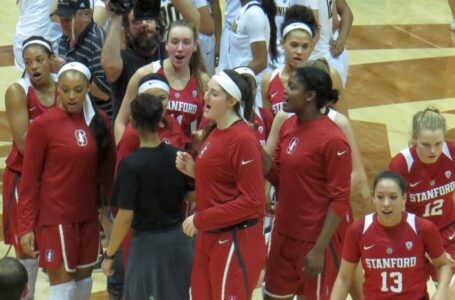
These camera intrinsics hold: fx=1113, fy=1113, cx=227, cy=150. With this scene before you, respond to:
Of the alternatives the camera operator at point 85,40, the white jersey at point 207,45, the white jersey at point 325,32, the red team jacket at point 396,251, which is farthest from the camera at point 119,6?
the red team jacket at point 396,251

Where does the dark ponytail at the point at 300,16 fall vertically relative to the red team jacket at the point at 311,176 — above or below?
above

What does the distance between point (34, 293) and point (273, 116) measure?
5.95 feet

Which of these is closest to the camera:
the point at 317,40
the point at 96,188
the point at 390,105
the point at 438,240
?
the point at 438,240

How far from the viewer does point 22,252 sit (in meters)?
6.27

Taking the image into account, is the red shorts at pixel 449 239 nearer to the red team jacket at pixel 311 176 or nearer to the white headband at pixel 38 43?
the red team jacket at pixel 311 176

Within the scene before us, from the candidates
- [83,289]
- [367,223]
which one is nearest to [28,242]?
[83,289]

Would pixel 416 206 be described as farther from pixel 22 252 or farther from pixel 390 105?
pixel 390 105

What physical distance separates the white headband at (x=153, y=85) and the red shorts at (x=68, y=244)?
0.78m

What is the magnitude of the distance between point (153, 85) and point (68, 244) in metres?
0.97

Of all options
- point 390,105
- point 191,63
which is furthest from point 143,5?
point 390,105

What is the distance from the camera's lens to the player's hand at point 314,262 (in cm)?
557

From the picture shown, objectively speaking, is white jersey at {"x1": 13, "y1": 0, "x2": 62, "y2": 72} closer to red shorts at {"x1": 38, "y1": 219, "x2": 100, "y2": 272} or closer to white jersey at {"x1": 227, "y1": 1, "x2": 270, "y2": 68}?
white jersey at {"x1": 227, "y1": 1, "x2": 270, "y2": 68}

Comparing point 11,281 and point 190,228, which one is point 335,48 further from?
point 11,281

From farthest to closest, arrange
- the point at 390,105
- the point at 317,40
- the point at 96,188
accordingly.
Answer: the point at 390,105 < the point at 317,40 < the point at 96,188
